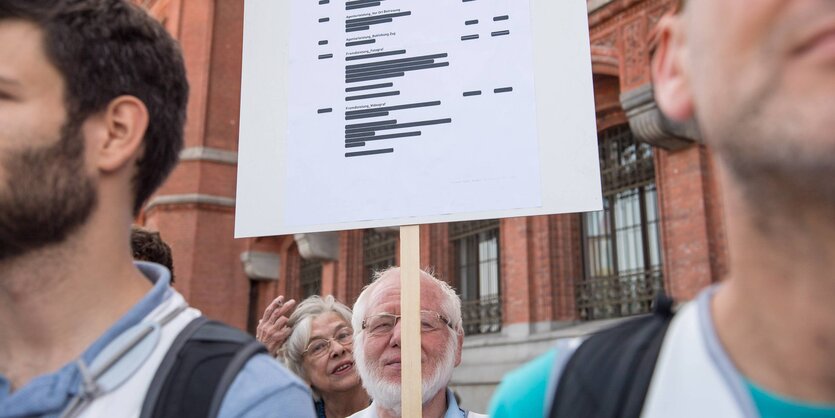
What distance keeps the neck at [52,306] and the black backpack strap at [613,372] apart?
0.73 meters

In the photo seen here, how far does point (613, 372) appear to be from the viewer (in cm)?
88

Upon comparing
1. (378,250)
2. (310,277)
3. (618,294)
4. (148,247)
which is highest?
(378,250)

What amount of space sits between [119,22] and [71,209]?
331 millimetres

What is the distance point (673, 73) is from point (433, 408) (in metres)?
1.85

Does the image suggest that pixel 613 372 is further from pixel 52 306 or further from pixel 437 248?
pixel 437 248

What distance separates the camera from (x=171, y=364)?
103 centimetres

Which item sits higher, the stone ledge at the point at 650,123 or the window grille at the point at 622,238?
the stone ledge at the point at 650,123

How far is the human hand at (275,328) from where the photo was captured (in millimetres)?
3219

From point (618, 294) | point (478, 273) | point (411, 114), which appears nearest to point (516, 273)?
point (478, 273)

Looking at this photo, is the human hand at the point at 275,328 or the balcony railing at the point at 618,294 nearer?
the human hand at the point at 275,328

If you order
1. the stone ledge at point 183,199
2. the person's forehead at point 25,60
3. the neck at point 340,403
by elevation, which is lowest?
the neck at point 340,403

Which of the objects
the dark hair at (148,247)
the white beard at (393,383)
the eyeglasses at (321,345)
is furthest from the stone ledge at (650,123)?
the dark hair at (148,247)

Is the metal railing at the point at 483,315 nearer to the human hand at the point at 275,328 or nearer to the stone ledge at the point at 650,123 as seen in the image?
the stone ledge at the point at 650,123

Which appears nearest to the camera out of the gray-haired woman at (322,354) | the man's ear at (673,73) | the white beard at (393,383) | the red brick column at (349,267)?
the man's ear at (673,73)
